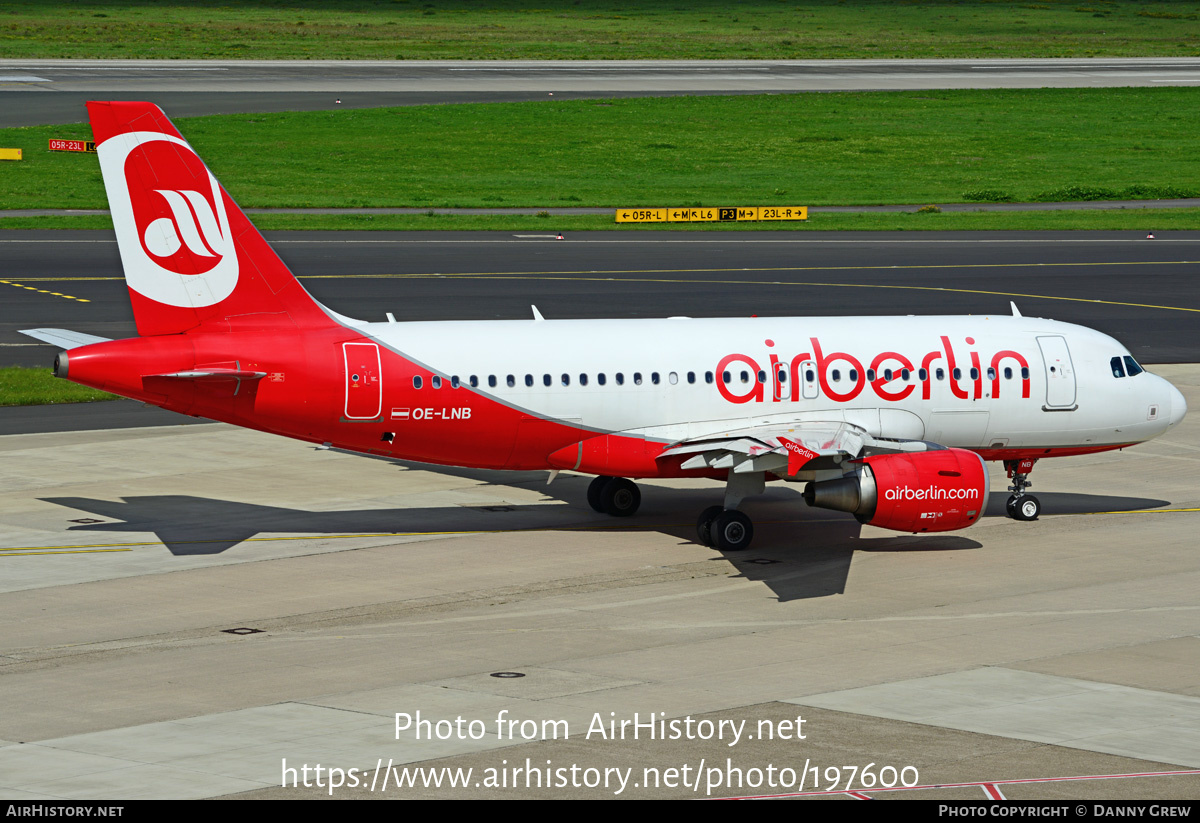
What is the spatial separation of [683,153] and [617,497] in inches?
A: 3185

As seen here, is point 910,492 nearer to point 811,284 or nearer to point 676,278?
point 811,284

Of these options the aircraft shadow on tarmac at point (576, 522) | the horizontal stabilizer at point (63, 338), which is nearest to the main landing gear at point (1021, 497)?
the aircraft shadow on tarmac at point (576, 522)

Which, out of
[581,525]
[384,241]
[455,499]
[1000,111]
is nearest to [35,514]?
[455,499]

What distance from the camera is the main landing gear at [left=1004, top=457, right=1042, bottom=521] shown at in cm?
3844

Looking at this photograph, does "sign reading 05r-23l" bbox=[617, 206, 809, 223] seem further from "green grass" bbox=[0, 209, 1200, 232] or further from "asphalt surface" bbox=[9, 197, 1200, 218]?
"asphalt surface" bbox=[9, 197, 1200, 218]

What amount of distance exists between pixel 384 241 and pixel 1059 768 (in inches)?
2691

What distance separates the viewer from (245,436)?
156 feet

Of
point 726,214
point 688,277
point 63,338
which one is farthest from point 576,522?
point 726,214

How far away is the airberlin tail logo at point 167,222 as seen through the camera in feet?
107

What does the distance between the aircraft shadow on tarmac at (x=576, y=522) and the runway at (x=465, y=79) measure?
86.3 meters

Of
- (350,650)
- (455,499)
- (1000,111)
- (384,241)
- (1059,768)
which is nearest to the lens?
(1059,768)

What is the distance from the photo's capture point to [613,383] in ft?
116

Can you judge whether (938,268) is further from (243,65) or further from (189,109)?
(243,65)

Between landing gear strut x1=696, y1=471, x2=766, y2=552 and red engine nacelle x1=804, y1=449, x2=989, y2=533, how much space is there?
2.24m
